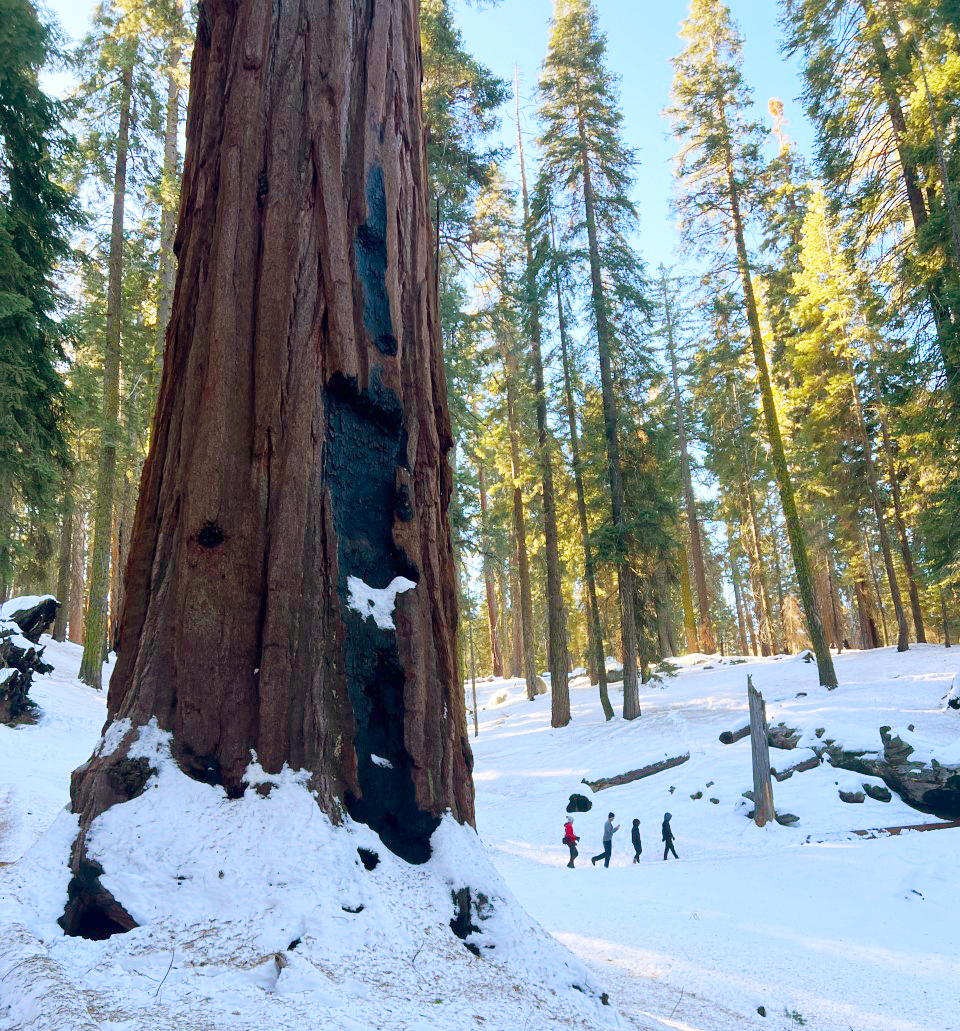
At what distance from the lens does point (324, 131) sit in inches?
148

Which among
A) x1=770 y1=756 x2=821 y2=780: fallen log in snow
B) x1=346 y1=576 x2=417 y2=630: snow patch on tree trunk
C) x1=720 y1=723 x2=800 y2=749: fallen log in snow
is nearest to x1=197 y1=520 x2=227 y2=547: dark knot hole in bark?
x1=346 y1=576 x2=417 y2=630: snow patch on tree trunk

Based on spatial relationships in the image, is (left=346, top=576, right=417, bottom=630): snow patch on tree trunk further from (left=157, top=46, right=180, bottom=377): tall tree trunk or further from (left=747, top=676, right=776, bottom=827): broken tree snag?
(left=157, top=46, right=180, bottom=377): tall tree trunk

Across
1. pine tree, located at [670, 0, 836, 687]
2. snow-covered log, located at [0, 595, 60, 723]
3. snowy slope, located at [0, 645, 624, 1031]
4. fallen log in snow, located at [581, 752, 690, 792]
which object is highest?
pine tree, located at [670, 0, 836, 687]

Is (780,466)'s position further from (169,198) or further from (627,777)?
(169,198)

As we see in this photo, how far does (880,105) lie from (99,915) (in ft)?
58.0

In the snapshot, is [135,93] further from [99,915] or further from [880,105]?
[99,915]

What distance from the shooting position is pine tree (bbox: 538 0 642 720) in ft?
64.4

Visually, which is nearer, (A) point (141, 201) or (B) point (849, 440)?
(A) point (141, 201)

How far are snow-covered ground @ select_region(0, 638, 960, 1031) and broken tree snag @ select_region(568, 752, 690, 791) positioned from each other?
644mm

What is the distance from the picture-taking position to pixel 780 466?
1809cm

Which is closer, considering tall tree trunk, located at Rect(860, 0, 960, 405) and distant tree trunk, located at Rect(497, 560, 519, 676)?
tall tree trunk, located at Rect(860, 0, 960, 405)

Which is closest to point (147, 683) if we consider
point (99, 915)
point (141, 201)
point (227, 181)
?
point (99, 915)

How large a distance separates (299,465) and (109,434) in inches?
572

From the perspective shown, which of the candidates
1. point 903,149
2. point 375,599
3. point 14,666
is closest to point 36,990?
point 375,599
